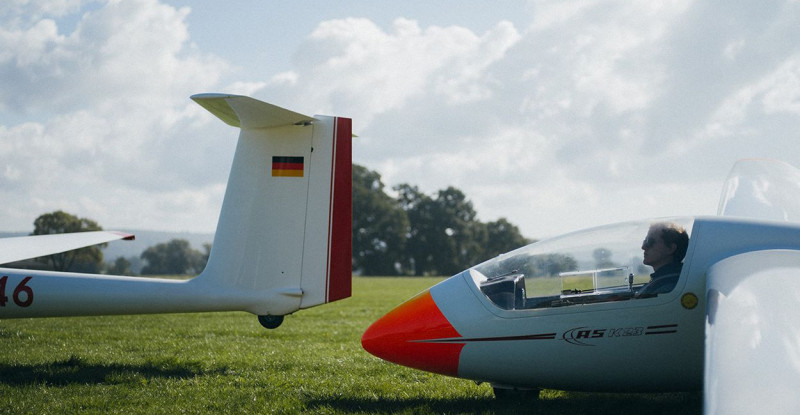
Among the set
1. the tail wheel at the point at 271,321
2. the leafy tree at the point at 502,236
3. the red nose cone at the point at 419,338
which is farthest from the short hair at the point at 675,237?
the leafy tree at the point at 502,236

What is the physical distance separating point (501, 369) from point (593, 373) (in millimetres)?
691

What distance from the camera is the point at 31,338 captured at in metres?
9.04

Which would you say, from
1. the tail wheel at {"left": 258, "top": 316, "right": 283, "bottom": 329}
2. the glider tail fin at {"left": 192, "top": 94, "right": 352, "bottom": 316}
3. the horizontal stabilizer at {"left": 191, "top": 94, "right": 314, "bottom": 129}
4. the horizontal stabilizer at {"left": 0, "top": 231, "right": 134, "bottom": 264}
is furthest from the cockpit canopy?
the horizontal stabilizer at {"left": 0, "top": 231, "right": 134, "bottom": 264}

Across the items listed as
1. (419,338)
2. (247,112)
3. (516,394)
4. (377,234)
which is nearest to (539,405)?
(516,394)

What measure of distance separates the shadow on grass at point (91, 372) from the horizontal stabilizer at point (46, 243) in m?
1.57

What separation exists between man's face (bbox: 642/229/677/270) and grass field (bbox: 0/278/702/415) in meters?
1.26

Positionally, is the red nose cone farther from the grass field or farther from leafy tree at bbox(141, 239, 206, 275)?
leafy tree at bbox(141, 239, 206, 275)

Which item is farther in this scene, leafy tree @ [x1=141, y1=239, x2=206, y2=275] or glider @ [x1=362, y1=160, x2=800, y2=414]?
leafy tree @ [x1=141, y1=239, x2=206, y2=275]

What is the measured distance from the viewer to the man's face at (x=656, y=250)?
452 centimetres

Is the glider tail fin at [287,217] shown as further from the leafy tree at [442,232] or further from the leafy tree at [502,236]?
the leafy tree at [502,236]

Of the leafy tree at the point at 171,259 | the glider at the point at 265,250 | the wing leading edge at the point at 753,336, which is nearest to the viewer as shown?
the wing leading edge at the point at 753,336

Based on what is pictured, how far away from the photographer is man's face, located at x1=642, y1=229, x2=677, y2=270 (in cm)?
452

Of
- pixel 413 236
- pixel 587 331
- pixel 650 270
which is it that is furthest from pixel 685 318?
pixel 413 236

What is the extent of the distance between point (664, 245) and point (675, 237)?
10cm
